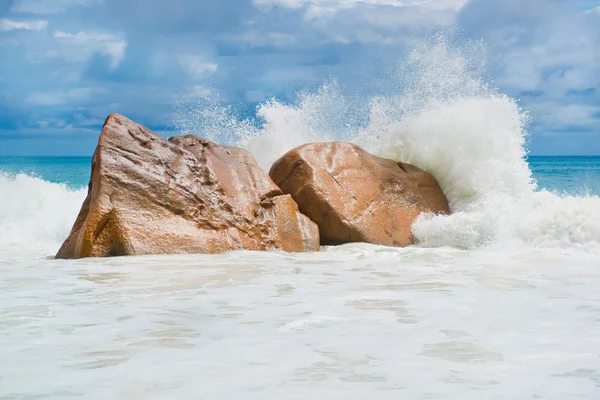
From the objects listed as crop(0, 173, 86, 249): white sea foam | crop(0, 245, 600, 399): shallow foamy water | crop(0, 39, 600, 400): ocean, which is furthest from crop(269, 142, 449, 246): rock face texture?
crop(0, 173, 86, 249): white sea foam

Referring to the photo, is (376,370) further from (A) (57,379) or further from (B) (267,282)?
(B) (267,282)

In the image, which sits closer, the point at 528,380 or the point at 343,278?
the point at 528,380

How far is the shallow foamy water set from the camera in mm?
2504

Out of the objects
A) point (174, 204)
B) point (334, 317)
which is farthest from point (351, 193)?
point (334, 317)

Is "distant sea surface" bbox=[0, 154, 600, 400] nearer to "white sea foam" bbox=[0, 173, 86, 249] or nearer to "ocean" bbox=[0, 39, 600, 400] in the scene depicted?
"ocean" bbox=[0, 39, 600, 400]

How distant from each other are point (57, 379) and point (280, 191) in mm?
4563

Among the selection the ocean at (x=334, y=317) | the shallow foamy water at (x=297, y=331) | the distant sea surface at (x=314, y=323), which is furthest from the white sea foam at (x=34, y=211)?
the shallow foamy water at (x=297, y=331)

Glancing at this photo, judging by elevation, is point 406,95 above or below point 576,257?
above

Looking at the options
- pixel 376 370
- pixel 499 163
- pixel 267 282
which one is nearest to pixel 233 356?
pixel 376 370

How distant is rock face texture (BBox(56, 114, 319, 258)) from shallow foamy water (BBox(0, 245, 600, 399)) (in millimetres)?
575

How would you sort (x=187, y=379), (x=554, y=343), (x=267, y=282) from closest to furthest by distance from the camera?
(x=187, y=379), (x=554, y=343), (x=267, y=282)

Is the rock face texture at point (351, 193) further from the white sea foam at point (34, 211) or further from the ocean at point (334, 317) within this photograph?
the white sea foam at point (34, 211)

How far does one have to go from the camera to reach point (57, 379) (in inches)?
101

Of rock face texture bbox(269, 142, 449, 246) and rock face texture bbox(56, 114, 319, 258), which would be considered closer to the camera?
rock face texture bbox(56, 114, 319, 258)
